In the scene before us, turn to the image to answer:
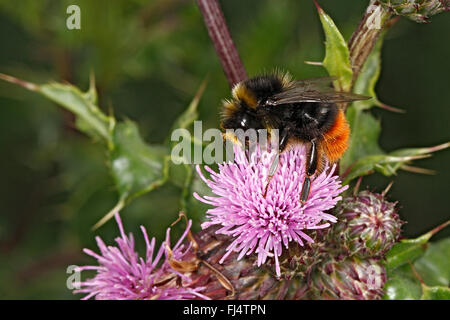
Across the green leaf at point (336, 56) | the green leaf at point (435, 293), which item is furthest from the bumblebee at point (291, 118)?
the green leaf at point (435, 293)

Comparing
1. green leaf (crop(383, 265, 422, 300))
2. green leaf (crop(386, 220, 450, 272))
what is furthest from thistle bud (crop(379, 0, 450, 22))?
green leaf (crop(383, 265, 422, 300))

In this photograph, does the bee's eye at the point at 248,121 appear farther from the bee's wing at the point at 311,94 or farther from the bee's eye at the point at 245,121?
the bee's wing at the point at 311,94

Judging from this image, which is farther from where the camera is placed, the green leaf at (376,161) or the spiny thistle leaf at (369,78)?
the spiny thistle leaf at (369,78)

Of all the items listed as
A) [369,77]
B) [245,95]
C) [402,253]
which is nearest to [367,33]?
[369,77]

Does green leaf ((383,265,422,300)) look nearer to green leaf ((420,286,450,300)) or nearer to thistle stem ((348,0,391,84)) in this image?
green leaf ((420,286,450,300))

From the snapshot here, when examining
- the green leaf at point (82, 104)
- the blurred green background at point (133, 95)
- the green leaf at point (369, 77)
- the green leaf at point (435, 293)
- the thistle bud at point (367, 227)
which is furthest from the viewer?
the blurred green background at point (133, 95)

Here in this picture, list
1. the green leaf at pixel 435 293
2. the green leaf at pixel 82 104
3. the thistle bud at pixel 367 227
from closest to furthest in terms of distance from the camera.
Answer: the thistle bud at pixel 367 227
the green leaf at pixel 435 293
the green leaf at pixel 82 104
